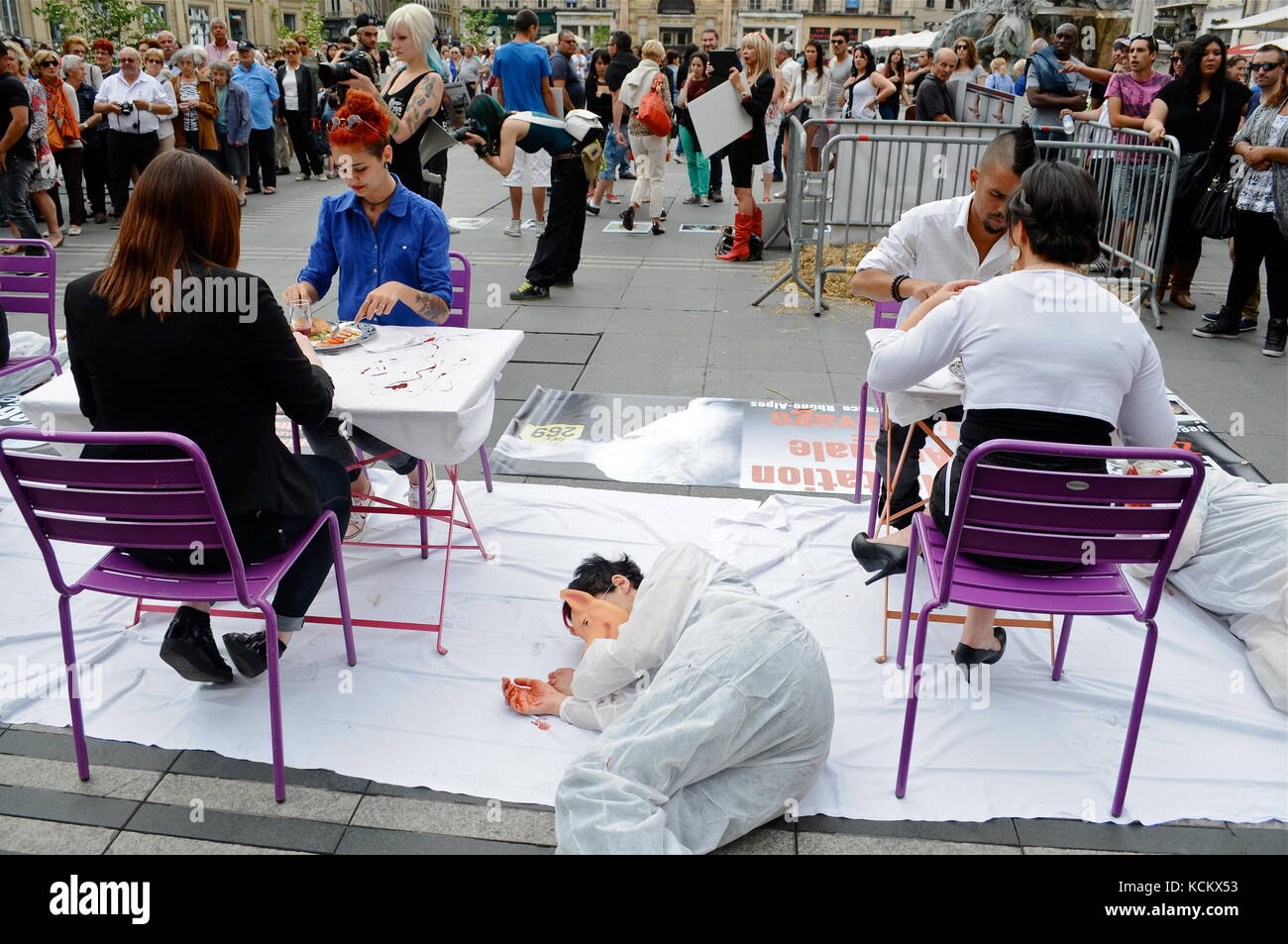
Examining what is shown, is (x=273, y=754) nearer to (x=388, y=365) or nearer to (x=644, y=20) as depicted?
(x=388, y=365)

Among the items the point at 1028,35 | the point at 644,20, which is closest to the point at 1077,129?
the point at 1028,35

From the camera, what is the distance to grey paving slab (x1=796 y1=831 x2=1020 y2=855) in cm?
244

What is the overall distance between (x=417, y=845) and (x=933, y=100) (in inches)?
381

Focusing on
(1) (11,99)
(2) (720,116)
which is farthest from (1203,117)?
(1) (11,99)

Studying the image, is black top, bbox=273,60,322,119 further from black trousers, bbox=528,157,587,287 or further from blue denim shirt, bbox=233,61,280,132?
black trousers, bbox=528,157,587,287

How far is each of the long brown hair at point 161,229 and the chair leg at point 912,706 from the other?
6.70 ft

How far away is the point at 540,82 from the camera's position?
27.8ft

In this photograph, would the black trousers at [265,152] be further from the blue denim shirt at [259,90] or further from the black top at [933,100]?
the black top at [933,100]

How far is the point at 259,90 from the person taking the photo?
12.7 m

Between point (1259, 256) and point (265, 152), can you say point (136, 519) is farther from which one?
point (265, 152)

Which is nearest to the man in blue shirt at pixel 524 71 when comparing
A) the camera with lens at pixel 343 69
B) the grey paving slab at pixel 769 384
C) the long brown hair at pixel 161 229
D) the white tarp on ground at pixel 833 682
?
the camera with lens at pixel 343 69

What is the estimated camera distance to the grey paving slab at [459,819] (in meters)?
2.48

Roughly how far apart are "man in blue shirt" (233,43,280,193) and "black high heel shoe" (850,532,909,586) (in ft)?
37.9

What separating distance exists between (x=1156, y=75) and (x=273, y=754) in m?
8.20
